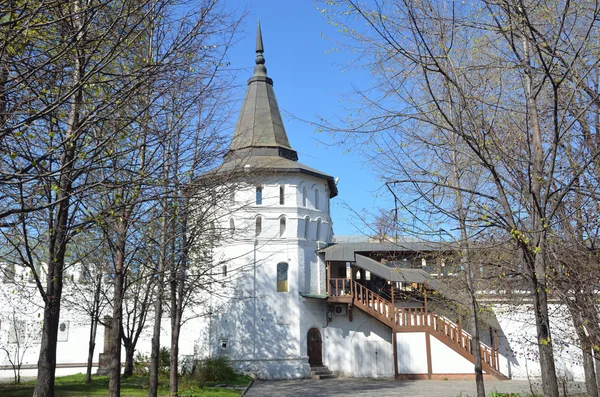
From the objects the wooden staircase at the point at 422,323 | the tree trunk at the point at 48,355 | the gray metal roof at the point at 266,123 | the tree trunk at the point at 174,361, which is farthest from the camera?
the gray metal roof at the point at 266,123

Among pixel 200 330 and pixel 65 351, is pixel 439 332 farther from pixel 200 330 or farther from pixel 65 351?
pixel 65 351

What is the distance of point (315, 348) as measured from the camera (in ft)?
90.4

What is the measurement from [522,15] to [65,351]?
104ft

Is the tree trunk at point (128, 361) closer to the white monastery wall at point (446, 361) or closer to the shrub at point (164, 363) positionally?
the shrub at point (164, 363)

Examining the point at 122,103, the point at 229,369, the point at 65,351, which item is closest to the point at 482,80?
the point at 122,103

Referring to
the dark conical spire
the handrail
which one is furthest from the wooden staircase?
the dark conical spire

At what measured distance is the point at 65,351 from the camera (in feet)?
102

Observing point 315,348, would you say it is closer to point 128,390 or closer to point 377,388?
point 377,388

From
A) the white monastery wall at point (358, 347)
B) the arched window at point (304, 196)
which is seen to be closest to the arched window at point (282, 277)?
the white monastery wall at point (358, 347)

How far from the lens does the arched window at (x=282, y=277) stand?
27375 mm

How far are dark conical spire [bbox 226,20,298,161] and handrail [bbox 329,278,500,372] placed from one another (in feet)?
25.4

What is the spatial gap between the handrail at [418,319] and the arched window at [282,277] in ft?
7.72

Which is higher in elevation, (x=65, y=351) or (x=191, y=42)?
(x=191, y=42)

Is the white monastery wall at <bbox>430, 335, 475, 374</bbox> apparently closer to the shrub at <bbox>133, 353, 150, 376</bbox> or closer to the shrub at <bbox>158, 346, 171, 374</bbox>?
the shrub at <bbox>158, 346, 171, 374</bbox>
